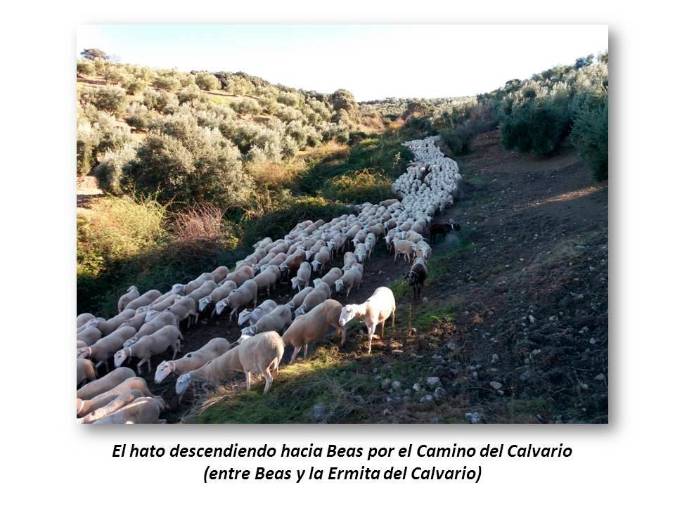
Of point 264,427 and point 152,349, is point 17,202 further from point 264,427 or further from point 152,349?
point 264,427

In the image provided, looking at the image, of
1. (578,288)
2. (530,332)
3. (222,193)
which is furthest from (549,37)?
(222,193)

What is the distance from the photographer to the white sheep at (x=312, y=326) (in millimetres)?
4910

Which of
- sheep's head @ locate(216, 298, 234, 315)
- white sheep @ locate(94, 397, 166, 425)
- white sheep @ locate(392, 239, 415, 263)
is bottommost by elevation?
white sheep @ locate(94, 397, 166, 425)

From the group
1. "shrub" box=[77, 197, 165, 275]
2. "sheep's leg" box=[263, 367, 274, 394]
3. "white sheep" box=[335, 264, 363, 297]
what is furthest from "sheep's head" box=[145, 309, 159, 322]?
"white sheep" box=[335, 264, 363, 297]

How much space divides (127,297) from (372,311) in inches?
148

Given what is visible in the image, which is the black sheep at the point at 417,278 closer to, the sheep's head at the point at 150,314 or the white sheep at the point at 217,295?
the white sheep at the point at 217,295

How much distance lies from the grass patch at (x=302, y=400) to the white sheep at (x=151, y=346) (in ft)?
4.57

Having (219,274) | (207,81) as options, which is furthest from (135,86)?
(219,274)

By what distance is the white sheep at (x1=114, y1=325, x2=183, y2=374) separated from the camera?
5133 mm

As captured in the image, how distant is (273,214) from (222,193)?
125 cm

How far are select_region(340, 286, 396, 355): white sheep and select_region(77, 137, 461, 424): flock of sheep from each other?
0.04 feet

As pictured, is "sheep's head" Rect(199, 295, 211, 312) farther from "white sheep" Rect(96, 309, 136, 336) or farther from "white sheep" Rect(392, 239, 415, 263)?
"white sheep" Rect(392, 239, 415, 263)

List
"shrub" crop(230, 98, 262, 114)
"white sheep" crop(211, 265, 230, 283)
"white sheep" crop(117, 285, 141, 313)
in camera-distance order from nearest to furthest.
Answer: "white sheep" crop(117, 285, 141, 313), "white sheep" crop(211, 265, 230, 283), "shrub" crop(230, 98, 262, 114)

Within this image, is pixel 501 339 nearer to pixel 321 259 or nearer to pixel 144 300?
pixel 321 259
